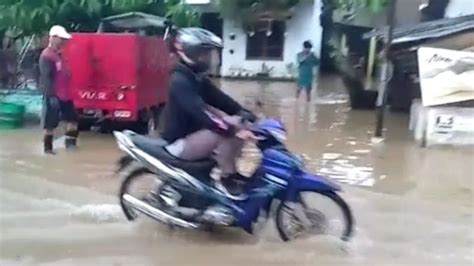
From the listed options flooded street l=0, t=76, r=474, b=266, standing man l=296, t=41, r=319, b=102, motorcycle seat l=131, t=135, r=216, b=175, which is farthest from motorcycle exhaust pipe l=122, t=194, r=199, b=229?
standing man l=296, t=41, r=319, b=102

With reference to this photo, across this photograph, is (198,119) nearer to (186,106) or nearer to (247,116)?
(186,106)

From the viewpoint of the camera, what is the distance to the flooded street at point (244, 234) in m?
6.01

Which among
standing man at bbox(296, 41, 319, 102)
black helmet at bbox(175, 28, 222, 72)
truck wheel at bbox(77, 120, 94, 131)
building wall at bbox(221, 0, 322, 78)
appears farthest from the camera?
building wall at bbox(221, 0, 322, 78)

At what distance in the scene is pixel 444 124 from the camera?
12.2 metres

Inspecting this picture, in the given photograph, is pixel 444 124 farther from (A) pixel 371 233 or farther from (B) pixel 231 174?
(B) pixel 231 174

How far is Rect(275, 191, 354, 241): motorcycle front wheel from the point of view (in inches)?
246

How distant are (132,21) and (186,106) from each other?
11.1 metres

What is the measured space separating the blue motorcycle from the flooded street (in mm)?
156

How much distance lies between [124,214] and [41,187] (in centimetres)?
181

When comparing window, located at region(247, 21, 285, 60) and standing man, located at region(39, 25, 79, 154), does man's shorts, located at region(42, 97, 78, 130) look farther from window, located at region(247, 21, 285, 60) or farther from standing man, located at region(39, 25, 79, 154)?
window, located at region(247, 21, 285, 60)

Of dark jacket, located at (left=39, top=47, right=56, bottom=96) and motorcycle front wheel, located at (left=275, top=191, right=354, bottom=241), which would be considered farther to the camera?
dark jacket, located at (left=39, top=47, right=56, bottom=96)

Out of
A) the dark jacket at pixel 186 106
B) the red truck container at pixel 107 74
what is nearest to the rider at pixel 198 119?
the dark jacket at pixel 186 106

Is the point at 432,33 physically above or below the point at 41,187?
above

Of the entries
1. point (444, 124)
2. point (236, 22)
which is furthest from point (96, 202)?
point (236, 22)
